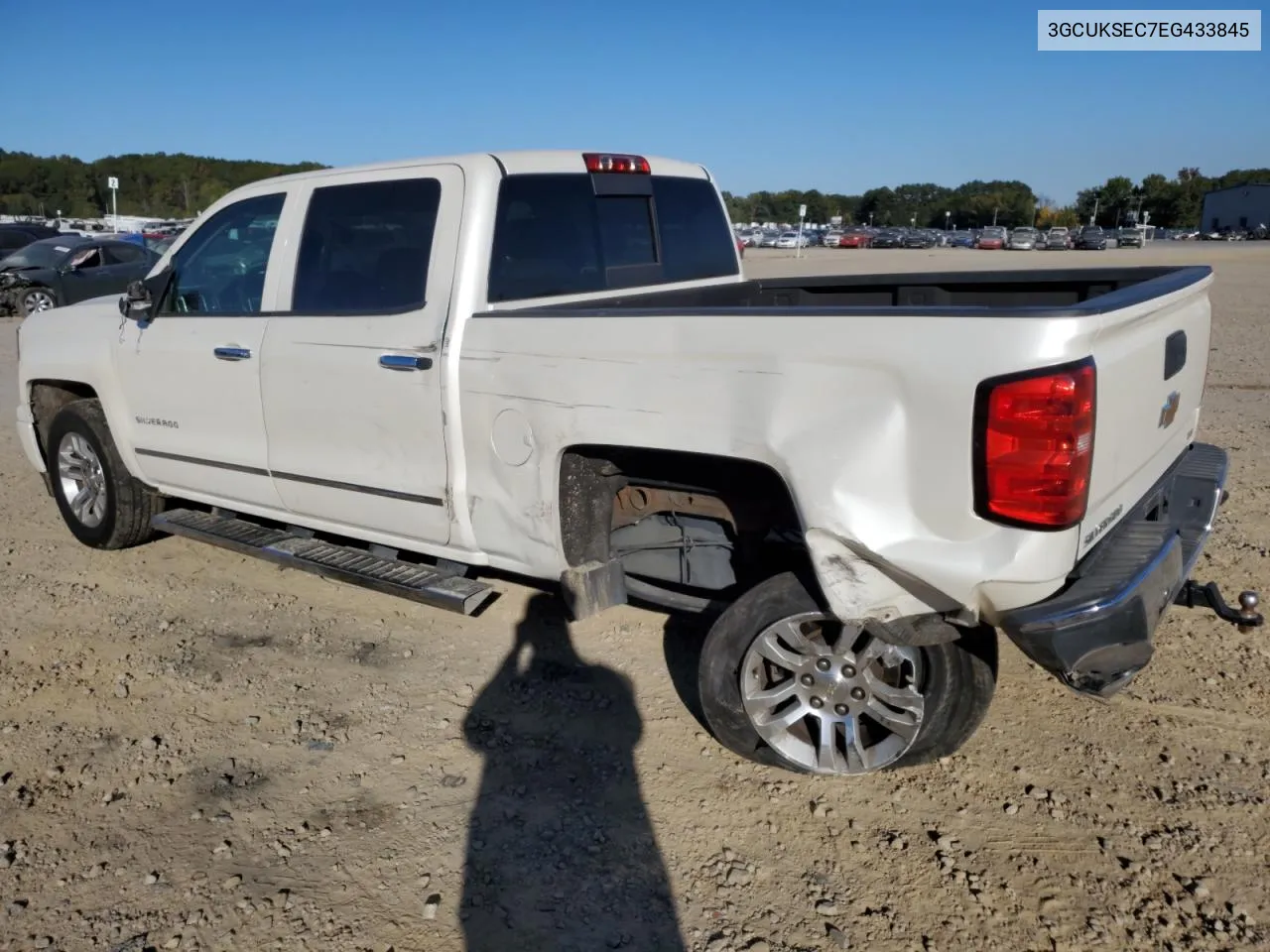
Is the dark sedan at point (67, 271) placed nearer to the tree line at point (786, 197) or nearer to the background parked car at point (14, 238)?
the background parked car at point (14, 238)

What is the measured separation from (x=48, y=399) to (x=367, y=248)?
2886 mm

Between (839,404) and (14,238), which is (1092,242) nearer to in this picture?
(14,238)

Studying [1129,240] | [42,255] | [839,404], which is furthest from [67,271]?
[1129,240]

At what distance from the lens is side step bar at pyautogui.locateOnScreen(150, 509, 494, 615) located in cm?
412

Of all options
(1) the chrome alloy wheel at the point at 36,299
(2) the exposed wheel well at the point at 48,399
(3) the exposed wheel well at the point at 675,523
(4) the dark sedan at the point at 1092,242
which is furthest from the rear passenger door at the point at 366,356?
(4) the dark sedan at the point at 1092,242

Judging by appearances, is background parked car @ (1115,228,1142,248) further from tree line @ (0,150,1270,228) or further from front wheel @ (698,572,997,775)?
front wheel @ (698,572,997,775)

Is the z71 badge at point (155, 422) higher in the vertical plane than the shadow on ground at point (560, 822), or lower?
higher

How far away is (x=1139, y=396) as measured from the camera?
3.17m

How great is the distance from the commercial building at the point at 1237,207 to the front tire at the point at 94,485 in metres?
107

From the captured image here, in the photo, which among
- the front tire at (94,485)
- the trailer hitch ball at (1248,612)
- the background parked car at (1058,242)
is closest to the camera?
the trailer hitch ball at (1248,612)

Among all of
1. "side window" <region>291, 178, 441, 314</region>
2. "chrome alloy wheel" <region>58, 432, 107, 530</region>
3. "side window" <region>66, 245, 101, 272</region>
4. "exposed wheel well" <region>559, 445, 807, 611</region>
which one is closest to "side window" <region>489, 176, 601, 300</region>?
"side window" <region>291, 178, 441, 314</region>

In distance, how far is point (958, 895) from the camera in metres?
2.90

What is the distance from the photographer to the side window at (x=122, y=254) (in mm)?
19016

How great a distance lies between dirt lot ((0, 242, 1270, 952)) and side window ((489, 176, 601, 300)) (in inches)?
63.8
